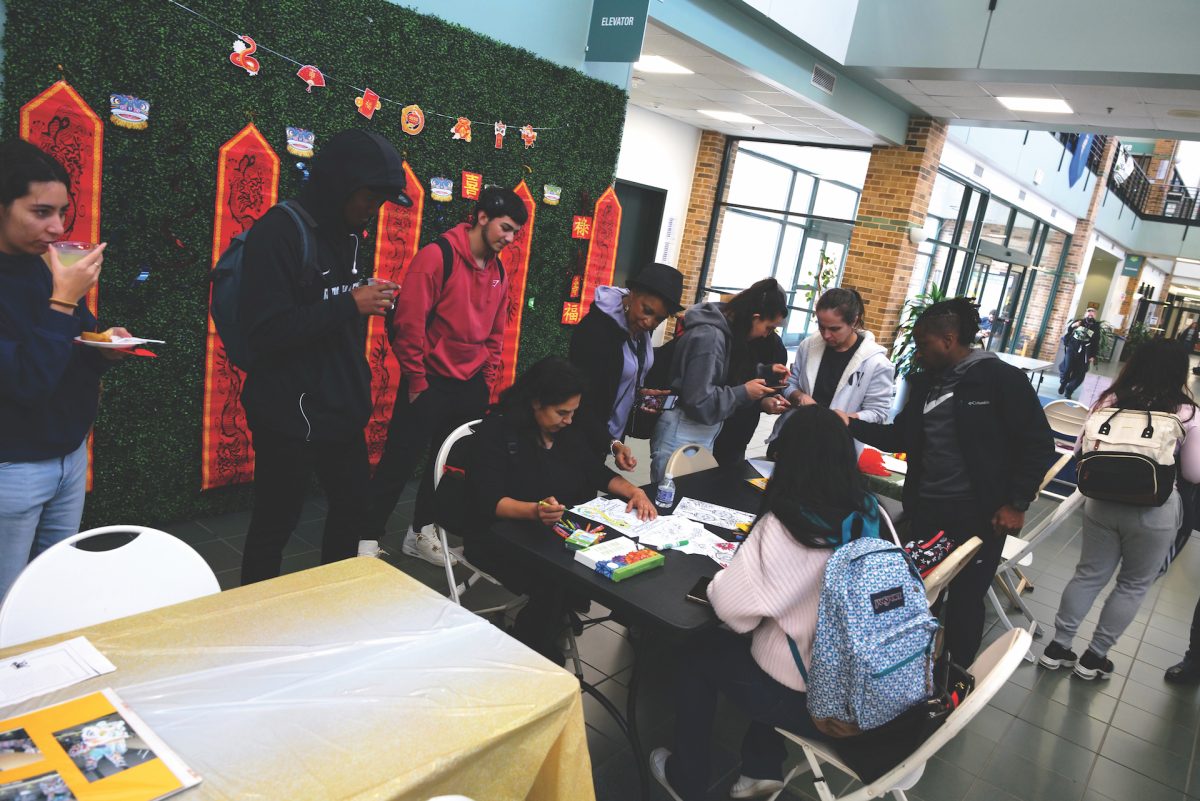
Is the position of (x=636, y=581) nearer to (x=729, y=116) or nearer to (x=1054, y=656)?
(x=1054, y=656)

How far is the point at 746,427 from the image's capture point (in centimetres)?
407

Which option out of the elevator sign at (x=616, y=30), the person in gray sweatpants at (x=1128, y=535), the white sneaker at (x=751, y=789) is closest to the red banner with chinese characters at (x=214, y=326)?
the elevator sign at (x=616, y=30)

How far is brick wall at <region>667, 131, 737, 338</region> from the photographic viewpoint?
10.4 m

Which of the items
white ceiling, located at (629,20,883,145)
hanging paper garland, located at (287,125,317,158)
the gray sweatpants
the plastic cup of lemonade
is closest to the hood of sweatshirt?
the plastic cup of lemonade

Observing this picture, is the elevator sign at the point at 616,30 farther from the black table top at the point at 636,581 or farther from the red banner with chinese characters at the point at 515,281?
the black table top at the point at 636,581

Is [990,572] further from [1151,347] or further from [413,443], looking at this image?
[413,443]

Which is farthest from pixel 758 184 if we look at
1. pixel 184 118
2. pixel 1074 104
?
pixel 184 118

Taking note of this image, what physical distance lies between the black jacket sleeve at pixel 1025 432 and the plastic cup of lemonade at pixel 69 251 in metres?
2.90

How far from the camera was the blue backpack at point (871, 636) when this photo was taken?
5.84ft

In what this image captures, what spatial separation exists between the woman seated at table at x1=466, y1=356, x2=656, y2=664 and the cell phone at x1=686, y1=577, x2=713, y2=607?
0.45 metres

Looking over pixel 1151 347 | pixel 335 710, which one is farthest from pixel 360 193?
pixel 1151 347

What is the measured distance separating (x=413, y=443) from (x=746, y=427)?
1.75 m

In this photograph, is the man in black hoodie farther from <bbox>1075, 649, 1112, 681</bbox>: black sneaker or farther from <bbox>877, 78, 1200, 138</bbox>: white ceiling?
<bbox>877, 78, 1200, 138</bbox>: white ceiling

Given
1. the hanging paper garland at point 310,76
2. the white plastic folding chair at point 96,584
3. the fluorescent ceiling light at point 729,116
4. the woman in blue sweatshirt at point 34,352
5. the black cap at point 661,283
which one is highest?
the fluorescent ceiling light at point 729,116
